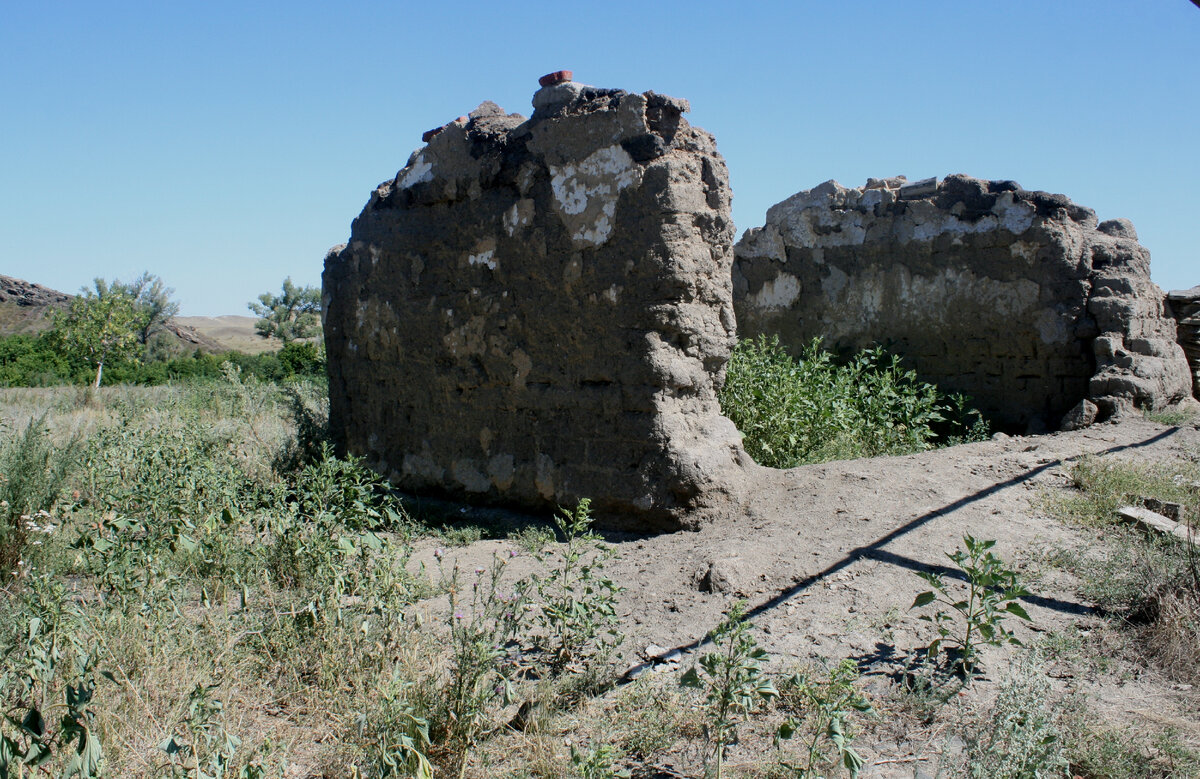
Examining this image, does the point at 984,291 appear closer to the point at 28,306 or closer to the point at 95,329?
the point at 95,329

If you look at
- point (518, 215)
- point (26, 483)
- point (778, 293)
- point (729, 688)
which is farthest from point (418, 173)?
point (729, 688)

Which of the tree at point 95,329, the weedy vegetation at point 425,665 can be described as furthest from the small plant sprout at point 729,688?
the tree at point 95,329

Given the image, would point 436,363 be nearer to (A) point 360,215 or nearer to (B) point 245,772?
(A) point 360,215

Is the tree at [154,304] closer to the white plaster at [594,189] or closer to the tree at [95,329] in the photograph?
the tree at [95,329]

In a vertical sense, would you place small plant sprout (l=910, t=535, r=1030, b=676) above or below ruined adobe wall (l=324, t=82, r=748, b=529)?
below

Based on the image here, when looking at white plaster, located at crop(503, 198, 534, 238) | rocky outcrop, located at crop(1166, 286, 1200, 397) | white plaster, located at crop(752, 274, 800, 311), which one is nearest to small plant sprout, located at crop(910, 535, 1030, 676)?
white plaster, located at crop(503, 198, 534, 238)

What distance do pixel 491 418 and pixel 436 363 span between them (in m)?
0.56

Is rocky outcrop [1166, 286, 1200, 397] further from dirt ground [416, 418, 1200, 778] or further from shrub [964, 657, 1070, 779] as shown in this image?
shrub [964, 657, 1070, 779]

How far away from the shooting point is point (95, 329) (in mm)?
18797

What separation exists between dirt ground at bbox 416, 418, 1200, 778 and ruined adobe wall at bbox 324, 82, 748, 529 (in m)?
0.41

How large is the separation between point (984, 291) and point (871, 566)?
3.93 meters

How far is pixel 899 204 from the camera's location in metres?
7.07

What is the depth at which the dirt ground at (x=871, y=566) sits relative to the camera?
2.69 meters

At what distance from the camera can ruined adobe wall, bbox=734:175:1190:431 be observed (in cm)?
614
